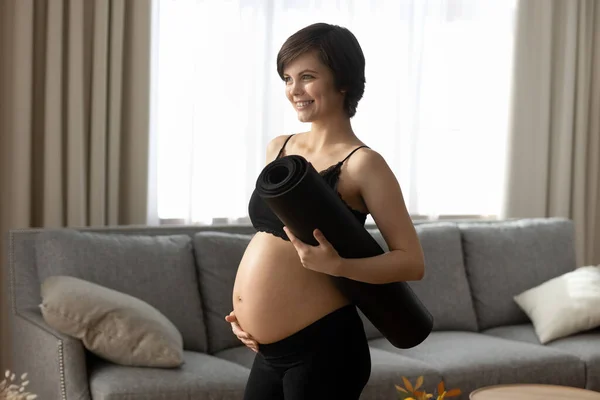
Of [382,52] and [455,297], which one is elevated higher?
[382,52]

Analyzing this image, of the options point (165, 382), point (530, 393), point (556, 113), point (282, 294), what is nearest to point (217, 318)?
point (165, 382)

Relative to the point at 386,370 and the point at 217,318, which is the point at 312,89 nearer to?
the point at 386,370

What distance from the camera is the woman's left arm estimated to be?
1.61 metres

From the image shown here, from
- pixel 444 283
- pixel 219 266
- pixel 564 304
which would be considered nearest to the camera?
pixel 219 266

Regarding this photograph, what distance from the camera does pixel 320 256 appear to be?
5.16 feet

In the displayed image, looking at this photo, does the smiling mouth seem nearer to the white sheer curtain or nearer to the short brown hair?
the short brown hair

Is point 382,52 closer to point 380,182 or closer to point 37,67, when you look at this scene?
point 37,67

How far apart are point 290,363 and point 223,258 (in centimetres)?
182

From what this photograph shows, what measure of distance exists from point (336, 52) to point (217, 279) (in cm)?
190

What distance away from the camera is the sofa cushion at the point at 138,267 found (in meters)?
3.18

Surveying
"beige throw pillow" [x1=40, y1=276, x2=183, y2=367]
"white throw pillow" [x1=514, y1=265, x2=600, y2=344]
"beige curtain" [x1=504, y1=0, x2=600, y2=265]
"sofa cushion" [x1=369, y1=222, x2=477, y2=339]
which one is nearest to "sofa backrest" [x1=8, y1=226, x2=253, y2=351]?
"beige throw pillow" [x1=40, y1=276, x2=183, y2=367]

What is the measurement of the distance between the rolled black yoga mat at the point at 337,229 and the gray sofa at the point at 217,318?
124 cm

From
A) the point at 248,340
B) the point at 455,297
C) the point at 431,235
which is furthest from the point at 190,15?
the point at 248,340

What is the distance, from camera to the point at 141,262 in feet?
10.8
